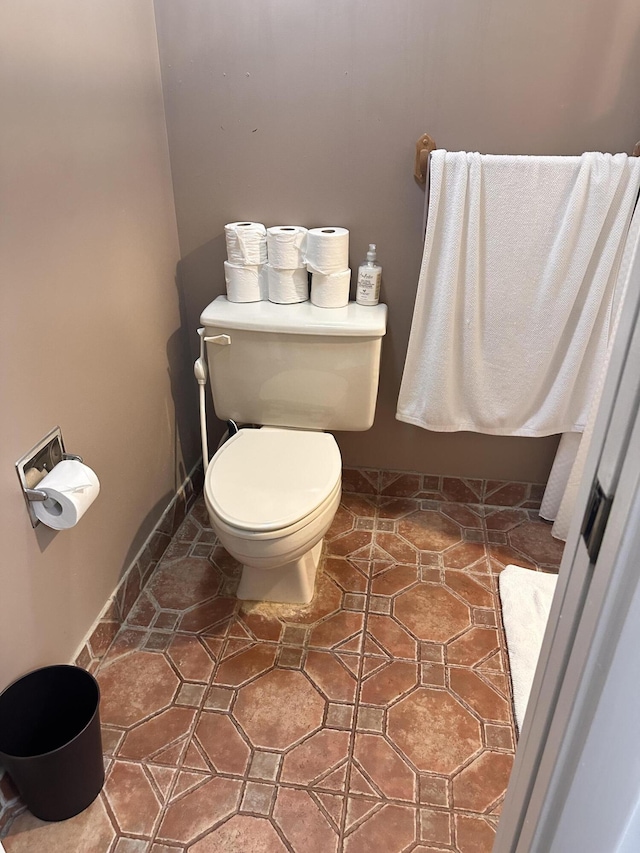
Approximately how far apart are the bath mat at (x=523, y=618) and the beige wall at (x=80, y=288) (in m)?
1.12

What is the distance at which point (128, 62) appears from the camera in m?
1.58

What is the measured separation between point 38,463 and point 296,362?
0.80 metres

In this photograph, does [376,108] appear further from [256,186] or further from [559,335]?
[559,335]

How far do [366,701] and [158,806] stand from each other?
534 mm

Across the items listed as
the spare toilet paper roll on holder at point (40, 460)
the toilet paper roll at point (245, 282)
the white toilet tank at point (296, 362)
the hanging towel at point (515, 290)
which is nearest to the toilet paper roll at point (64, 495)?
the spare toilet paper roll on holder at point (40, 460)

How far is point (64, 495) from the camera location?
1283mm

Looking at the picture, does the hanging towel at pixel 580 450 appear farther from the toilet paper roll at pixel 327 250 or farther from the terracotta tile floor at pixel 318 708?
the toilet paper roll at pixel 327 250

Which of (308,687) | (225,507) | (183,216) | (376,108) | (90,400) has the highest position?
(376,108)

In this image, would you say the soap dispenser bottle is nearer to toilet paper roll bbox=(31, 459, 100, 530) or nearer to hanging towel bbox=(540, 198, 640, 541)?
hanging towel bbox=(540, 198, 640, 541)

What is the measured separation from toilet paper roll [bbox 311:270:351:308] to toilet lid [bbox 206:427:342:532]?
1.33 feet

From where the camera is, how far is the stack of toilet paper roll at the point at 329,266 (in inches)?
71.2

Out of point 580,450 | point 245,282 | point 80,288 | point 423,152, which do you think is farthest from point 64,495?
point 580,450

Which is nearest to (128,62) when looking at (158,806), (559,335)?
(559,335)

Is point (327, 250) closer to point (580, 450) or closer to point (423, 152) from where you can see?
point (423, 152)
